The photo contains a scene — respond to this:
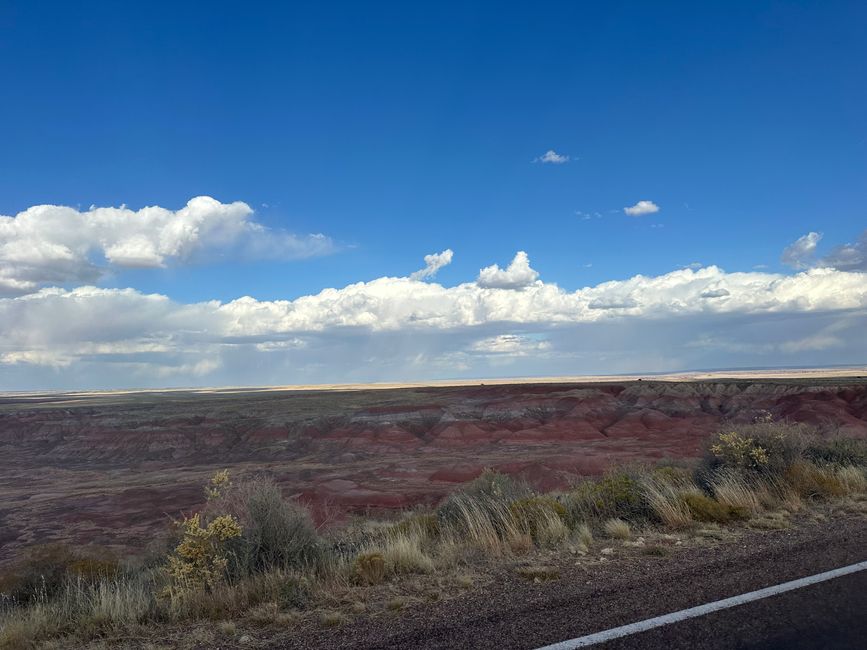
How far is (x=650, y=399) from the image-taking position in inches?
2547

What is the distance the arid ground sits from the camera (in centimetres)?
3269

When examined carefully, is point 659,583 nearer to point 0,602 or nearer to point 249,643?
point 249,643

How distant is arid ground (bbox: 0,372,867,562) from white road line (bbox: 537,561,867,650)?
2208 cm

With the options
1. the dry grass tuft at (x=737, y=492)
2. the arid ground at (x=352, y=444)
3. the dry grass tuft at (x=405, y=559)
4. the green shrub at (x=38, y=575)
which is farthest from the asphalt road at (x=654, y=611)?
the arid ground at (x=352, y=444)

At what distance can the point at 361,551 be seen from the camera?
28.5 ft

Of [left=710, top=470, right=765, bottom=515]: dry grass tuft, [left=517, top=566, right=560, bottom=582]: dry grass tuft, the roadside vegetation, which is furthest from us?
[left=710, top=470, right=765, bottom=515]: dry grass tuft

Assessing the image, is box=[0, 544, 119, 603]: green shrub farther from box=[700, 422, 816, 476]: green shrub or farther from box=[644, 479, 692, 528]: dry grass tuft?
box=[700, 422, 816, 476]: green shrub

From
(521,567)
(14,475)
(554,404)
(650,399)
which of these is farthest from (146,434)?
(521,567)

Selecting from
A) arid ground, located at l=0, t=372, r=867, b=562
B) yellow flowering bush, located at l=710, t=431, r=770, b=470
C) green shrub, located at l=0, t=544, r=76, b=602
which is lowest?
arid ground, located at l=0, t=372, r=867, b=562

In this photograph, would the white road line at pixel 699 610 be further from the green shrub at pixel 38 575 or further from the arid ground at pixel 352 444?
the arid ground at pixel 352 444

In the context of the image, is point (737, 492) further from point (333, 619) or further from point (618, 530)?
point (333, 619)

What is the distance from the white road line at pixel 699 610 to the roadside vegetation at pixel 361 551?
67.2 inches

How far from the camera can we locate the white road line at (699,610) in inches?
196

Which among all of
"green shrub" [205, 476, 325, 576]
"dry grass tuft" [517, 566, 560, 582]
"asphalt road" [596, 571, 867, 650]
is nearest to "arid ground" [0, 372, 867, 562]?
"green shrub" [205, 476, 325, 576]
